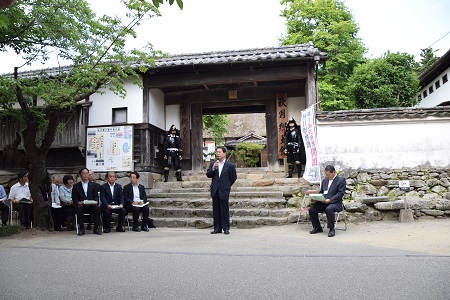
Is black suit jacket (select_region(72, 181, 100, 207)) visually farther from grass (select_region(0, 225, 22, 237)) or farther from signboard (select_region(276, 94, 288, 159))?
signboard (select_region(276, 94, 288, 159))

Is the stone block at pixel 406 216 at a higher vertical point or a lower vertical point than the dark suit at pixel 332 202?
lower

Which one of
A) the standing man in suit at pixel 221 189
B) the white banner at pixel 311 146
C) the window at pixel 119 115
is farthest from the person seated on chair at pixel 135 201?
the white banner at pixel 311 146

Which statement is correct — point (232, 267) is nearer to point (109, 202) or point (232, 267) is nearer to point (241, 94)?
point (109, 202)

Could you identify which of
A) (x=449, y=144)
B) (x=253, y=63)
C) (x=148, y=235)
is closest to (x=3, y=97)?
A: (x=148, y=235)

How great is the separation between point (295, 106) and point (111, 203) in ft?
23.9

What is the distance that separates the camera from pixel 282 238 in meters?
7.29

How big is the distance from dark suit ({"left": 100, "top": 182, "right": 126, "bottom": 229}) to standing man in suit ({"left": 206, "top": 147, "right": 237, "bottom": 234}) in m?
2.48

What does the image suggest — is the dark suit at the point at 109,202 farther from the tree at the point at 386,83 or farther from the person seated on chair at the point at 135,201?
the tree at the point at 386,83

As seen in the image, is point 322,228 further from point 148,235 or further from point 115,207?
point 115,207

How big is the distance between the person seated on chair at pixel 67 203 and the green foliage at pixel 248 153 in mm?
16857

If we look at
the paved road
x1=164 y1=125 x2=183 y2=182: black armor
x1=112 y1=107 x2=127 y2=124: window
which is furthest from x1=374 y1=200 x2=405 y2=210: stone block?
x1=112 y1=107 x2=127 y2=124: window

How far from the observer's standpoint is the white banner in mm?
10336

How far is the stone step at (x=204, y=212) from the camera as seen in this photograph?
9625 millimetres

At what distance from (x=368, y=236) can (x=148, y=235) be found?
181 inches
